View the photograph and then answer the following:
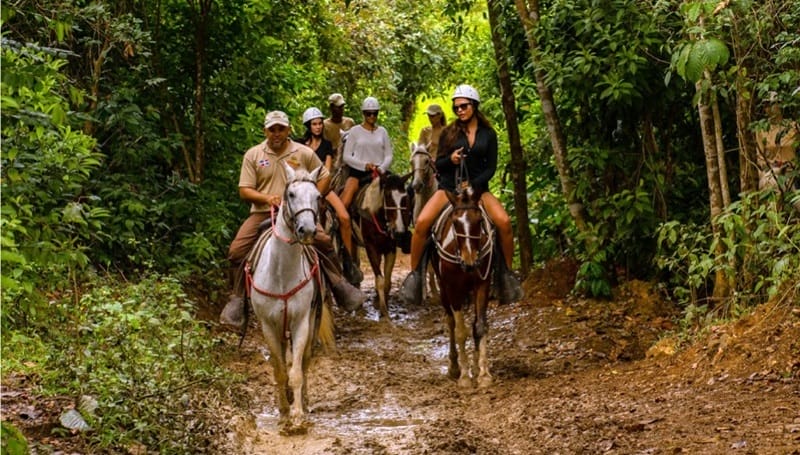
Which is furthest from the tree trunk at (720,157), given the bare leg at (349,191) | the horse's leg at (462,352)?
the bare leg at (349,191)

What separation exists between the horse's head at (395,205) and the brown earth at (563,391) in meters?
2.02

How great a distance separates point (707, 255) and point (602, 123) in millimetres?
3770

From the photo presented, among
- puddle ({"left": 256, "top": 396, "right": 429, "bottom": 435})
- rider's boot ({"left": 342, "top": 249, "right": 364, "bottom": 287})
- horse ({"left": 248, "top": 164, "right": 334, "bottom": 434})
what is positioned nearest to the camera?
horse ({"left": 248, "top": 164, "right": 334, "bottom": 434})

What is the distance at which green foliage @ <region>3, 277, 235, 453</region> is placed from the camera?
7.28 metres

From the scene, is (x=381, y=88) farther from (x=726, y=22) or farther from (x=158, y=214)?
(x=726, y=22)

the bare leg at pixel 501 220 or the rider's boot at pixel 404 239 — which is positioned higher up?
the bare leg at pixel 501 220

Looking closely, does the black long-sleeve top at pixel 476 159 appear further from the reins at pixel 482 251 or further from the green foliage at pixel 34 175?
the green foliage at pixel 34 175

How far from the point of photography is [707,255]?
34.7 ft

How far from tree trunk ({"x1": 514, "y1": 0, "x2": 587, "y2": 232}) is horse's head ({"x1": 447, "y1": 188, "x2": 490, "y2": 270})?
9.90 feet

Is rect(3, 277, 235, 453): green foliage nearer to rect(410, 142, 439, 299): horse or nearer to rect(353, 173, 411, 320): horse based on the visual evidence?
Answer: rect(353, 173, 411, 320): horse

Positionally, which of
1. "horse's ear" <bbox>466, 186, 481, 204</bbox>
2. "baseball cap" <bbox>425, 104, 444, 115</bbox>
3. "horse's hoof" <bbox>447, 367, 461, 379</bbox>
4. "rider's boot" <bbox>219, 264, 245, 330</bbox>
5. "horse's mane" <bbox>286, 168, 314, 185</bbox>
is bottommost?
"horse's hoof" <bbox>447, 367, 461, 379</bbox>

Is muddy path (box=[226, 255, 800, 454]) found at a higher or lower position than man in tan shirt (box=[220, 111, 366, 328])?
lower

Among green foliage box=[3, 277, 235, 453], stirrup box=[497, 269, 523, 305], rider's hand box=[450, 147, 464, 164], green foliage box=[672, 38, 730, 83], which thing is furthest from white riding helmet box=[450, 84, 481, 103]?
green foliage box=[672, 38, 730, 83]

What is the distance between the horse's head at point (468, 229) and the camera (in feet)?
35.7
